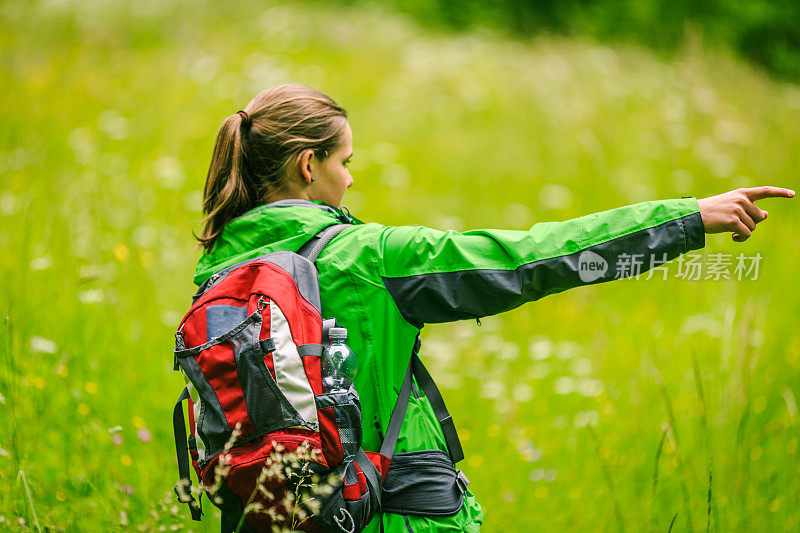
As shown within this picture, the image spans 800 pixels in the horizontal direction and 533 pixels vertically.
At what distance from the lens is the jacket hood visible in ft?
6.05

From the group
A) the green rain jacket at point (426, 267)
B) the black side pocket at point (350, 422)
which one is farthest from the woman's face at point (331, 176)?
the black side pocket at point (350, 422)

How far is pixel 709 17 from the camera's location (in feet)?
32.3

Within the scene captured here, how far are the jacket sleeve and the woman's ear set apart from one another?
42cm

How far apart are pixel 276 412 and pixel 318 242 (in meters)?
0.48

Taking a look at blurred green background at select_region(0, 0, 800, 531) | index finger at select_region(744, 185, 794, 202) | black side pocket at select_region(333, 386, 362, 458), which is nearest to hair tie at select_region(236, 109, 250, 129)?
black side pocket at select_region(333, 386, 362, 458)

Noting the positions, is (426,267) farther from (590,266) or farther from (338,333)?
(590,266)

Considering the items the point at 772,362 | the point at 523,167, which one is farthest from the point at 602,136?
the point at 772,362

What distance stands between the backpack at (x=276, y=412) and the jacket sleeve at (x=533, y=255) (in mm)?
253

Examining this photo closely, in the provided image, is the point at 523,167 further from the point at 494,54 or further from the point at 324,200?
the point at 324,200

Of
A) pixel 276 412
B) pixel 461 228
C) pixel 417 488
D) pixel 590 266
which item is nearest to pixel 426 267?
pixel 590 266

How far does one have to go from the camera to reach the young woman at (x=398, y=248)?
1.69 meters

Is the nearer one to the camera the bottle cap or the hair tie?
the bottle cap

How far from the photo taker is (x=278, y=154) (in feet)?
6.61

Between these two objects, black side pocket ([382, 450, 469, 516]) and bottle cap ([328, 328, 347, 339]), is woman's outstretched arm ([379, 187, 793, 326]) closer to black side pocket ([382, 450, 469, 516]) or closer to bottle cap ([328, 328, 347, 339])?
bottle cap ([328, 328, 347, 339])
